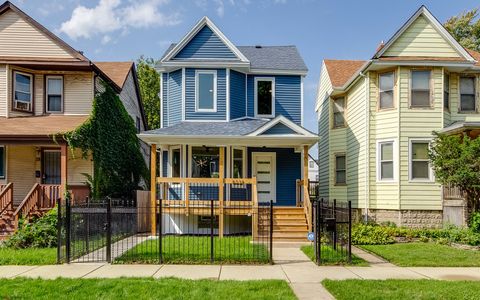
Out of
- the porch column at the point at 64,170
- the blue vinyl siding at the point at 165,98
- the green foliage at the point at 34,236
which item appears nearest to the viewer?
the green foliage at the point at 34,236

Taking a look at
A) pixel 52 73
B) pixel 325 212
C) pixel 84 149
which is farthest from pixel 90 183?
pixel 325 212

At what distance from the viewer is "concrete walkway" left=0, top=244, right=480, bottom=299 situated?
27.2 feet

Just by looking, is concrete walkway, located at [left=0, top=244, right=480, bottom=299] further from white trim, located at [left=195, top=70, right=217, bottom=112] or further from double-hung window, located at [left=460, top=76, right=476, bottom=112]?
double-hung window, located at [left=460, top=76, right=476, bottom=112]

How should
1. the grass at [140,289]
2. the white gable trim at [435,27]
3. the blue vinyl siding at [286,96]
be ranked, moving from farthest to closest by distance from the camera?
the blue vinyl siding at [286,96] → the white gable trim at [435,27] → the grass at [140,289]

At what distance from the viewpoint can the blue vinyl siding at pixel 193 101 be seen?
17094 millimetres

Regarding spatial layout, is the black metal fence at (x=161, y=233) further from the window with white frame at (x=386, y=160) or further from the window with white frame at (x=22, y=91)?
the window with white frame at (x=22, y=91)

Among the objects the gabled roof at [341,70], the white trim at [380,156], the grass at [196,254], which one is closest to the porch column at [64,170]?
the grass at [196,254]

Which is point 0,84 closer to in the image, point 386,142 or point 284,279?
point 284,279

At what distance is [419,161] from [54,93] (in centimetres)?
1556

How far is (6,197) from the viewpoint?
1383cm

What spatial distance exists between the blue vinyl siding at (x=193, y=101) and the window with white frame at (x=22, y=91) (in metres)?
6.69

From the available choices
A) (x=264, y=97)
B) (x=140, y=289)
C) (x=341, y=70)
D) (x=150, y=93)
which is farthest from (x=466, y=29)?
(x=140, y=289)

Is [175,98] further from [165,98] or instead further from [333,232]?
[333,232]

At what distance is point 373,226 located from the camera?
47.9 ft
